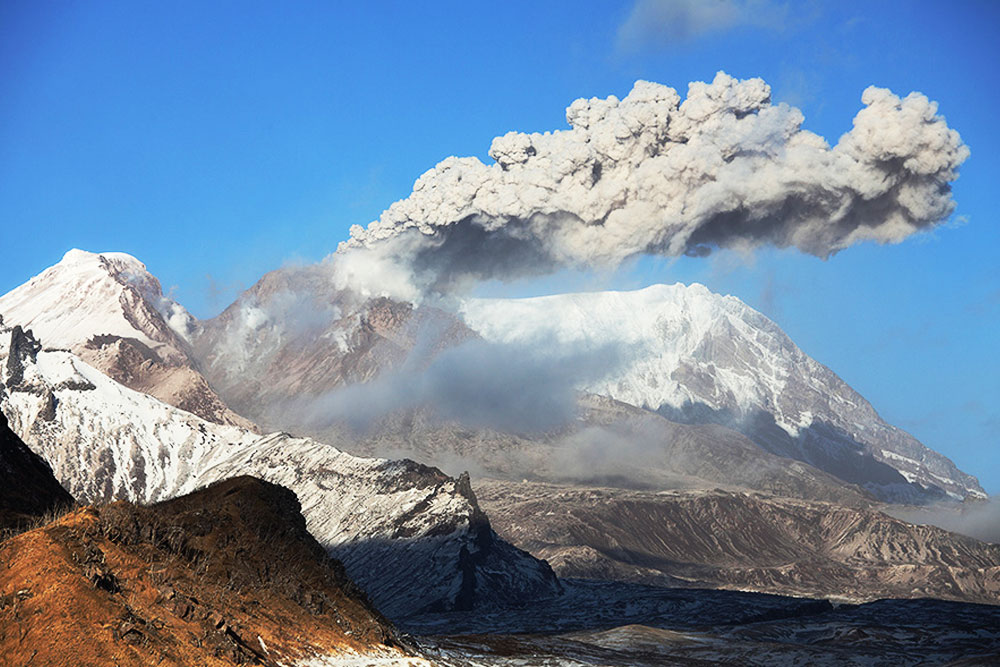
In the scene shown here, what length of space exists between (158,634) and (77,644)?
4616 millimetres

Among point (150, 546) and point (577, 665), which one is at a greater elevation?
point (150, 546)

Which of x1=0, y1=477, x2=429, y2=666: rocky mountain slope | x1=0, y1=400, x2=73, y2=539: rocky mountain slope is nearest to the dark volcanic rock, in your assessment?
x1=0, y1=400, x2=73, y2=539: rocky mountain slope

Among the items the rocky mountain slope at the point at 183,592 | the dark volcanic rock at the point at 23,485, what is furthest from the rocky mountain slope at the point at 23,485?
the rocky mountain slope at the point at 183,592

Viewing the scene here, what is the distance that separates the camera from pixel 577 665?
117m

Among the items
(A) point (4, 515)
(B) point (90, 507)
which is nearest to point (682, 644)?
(A) point (4, 515)

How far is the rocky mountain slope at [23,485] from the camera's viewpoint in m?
81.8

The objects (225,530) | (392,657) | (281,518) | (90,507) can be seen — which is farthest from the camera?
(281,518)

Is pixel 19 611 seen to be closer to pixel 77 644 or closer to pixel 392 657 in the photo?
pixel 77 644

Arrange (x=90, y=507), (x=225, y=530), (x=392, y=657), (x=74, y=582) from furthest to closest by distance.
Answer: (x=225, y=530)
(x=392, y=657)
(x=90, y=507)
(x=74, y=582)

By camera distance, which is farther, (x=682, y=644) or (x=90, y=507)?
(x=682, y=644)

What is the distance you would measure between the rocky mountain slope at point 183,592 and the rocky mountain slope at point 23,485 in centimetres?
910

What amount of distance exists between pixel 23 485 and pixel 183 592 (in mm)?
39597

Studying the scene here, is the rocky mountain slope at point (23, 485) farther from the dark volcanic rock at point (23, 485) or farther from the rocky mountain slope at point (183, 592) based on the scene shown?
the rocky mountain slope at point (183, 592)

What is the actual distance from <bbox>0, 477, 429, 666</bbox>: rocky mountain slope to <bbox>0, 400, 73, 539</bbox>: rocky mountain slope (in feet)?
29.9
